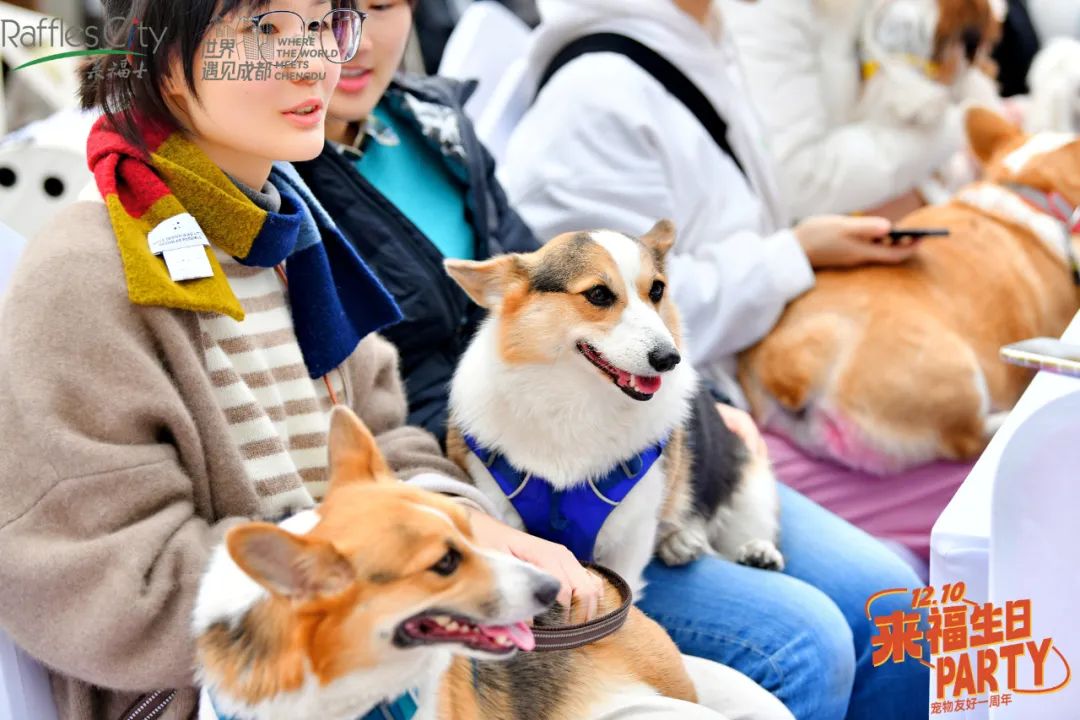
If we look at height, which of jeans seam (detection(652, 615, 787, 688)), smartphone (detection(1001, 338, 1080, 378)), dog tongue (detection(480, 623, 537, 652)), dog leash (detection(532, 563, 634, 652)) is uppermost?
smartphone (detection(1001, 338, 1080, 378))

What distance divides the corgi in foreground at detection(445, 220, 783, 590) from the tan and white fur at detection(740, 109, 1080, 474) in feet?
1.92

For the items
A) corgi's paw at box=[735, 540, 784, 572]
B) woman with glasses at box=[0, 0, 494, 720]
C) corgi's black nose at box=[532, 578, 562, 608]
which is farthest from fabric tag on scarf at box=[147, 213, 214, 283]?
corgi's paw at box=[735, 540, 784, 572]

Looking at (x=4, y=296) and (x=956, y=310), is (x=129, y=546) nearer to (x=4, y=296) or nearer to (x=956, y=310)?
(x=4, y=296)

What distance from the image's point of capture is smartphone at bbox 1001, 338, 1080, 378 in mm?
916

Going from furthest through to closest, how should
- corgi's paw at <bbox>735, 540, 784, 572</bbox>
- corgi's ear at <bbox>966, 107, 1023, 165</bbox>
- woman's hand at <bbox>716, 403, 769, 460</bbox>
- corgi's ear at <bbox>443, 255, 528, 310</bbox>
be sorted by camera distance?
corgi's ear at <bbox>966, 107, 1023, 165</bbox>, woman's hand at <bbox>716, 403, 769, 460</bbox>, corgi's paw at <bbox>735, 540, 784, 572</bbox>, corgi's ear at <bbox>443, 255, 528, 310</bbox>

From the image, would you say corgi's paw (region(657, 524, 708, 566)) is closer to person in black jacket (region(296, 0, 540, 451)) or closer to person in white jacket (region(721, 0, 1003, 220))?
person in black jacket (region(296, 0, 540, 451))

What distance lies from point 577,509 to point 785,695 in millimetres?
338

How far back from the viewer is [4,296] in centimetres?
89

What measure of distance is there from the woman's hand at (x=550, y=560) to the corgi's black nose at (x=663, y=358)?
0.73 feet

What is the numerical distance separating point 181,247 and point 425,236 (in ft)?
1.66

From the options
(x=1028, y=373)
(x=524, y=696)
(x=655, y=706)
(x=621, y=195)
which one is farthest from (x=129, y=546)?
(x=1028, y=373)

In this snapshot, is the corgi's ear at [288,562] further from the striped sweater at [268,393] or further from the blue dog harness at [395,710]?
the striped sweater at [268,393]

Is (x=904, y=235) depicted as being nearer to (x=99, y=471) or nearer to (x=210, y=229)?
(x=210, y=229)

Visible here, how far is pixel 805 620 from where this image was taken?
49.6 inches
